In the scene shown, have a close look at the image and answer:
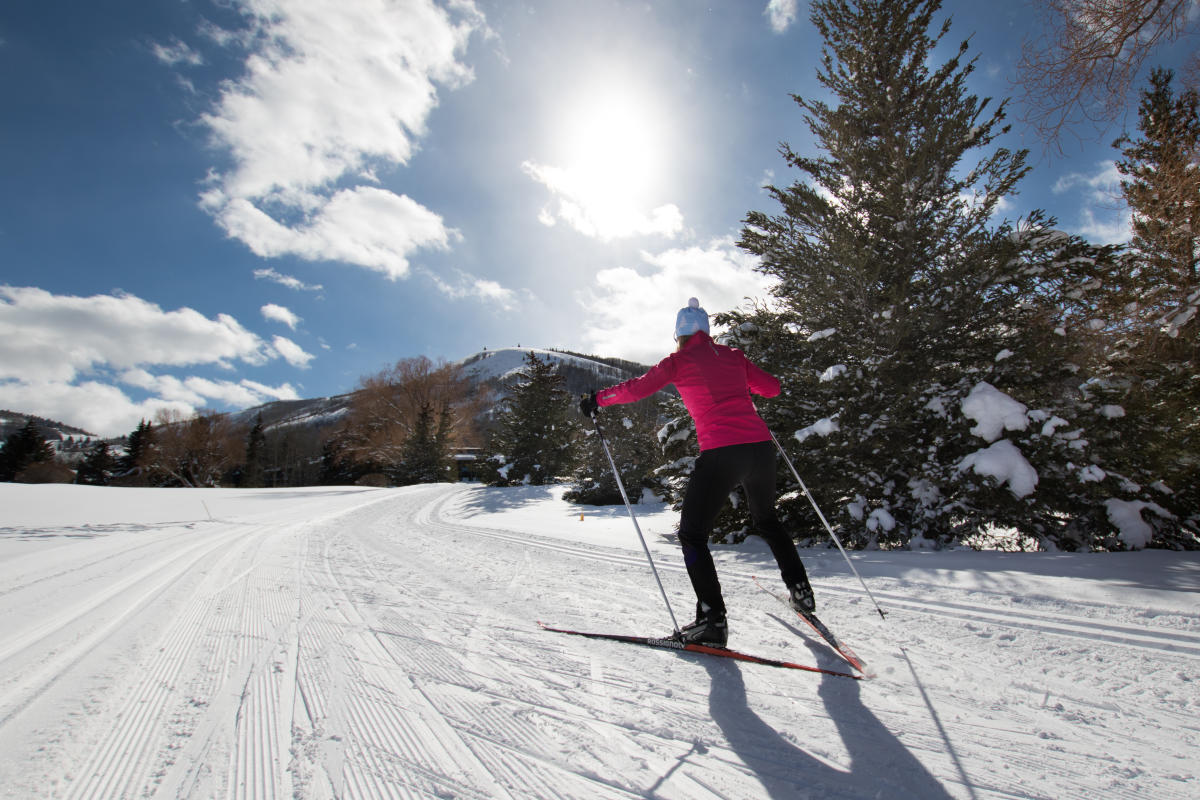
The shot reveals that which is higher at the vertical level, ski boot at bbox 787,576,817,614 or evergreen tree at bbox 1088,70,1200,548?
evergreen tree at bbox 1088,70,1200,548

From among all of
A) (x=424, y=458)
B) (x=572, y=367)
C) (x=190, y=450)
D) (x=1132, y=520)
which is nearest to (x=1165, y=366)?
(x=1132, y=520)

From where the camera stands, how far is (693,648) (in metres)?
2.38

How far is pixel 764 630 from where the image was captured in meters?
2.67

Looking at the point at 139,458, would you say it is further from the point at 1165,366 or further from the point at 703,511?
the point at 1165,366

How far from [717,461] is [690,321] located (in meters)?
0.91

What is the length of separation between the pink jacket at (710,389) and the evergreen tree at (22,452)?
198 feet

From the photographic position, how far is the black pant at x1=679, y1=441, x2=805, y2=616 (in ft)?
8.47

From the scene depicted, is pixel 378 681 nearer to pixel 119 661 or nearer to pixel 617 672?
pixel 617 672

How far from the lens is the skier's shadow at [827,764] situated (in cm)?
136

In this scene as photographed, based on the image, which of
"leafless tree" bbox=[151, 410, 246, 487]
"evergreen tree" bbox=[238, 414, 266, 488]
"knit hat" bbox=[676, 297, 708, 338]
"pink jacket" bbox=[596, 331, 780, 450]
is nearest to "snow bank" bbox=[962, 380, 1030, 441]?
"pink jacket" bbox=[596, 331, 780, 450]

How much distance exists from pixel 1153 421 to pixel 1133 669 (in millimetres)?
3879

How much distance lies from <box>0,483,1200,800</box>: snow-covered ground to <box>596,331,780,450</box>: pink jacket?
1.13 metres

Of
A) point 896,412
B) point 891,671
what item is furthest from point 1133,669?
point 896,412

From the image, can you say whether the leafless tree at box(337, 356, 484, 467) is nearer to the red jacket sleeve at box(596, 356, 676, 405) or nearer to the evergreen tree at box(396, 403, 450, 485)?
the evergreen tree at box(396, 403, 450, 485)
